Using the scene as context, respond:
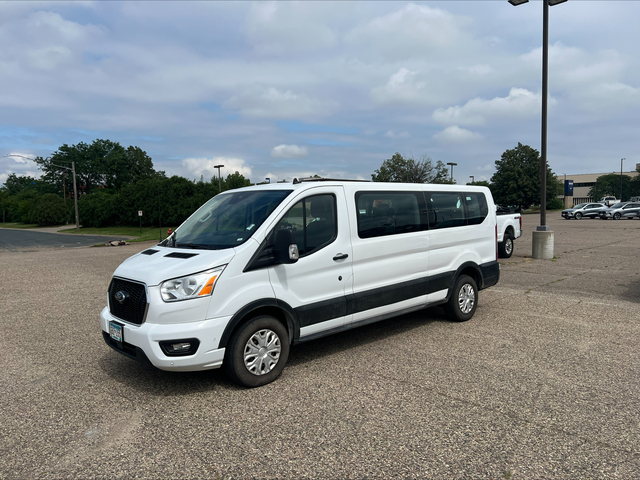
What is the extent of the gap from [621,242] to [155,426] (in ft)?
67.0

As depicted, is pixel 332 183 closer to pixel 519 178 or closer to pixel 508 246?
pixel 508 246

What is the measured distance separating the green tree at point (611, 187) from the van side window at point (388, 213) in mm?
109312

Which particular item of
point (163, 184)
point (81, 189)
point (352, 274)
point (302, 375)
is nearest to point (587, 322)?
point (352, 274)

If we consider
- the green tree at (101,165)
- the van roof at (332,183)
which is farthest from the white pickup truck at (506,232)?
the green tree at (101,165)

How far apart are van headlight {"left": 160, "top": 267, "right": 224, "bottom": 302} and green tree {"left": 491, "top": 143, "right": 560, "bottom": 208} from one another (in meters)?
59.5

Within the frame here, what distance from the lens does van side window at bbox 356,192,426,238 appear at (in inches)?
216

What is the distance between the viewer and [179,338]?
13.5 ft

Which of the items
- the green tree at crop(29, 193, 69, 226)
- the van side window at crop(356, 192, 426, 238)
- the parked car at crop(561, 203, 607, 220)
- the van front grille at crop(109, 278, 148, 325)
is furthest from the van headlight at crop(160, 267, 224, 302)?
the green tree at crop(29, 193, 69, 226)

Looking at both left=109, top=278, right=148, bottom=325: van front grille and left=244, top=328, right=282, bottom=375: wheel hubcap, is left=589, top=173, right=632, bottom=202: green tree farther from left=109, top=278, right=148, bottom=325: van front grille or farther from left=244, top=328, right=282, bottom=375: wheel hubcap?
left=109, top=278, right=148, bottom=325: van front grille

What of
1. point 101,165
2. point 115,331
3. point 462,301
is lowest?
point 462,301

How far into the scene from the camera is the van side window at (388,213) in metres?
5.48

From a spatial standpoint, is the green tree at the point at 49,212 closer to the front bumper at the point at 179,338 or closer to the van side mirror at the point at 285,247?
the front bumper at the point at 179,338

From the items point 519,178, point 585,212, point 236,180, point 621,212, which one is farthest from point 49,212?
point 621,212

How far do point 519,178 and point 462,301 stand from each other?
5674 centimetres
